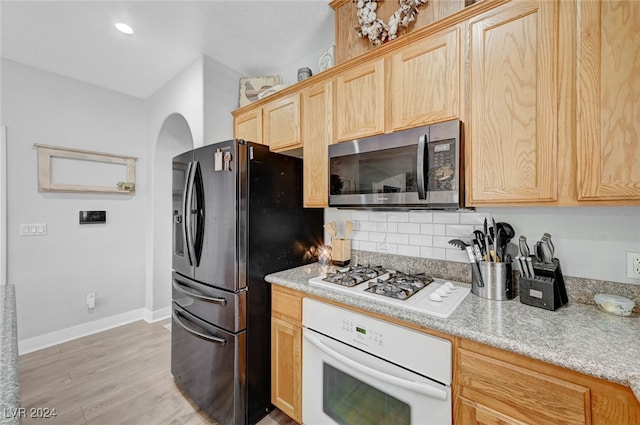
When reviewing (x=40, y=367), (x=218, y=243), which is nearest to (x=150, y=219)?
(x=40, y=367)

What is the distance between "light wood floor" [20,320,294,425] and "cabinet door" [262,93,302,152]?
1.87 metres

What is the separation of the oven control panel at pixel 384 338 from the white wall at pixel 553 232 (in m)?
0.69

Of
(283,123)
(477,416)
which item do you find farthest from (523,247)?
(283,123)

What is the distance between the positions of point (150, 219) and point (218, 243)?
2.18 meters

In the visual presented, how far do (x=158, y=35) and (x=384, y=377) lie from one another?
2.84 m

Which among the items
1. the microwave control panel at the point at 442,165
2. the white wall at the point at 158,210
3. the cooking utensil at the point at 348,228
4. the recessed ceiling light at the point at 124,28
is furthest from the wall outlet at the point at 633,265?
the white wall at the point at 158,210

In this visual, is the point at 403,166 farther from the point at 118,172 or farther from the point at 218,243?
the point at 118,172

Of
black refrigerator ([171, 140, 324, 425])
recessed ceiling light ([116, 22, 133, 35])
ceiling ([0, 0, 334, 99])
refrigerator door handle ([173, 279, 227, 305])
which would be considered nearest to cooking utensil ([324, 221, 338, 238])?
black refrigerator ([171, 140, 324, 425])

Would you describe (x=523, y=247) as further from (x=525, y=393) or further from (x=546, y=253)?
(x=525, y=393)

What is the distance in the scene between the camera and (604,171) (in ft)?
3.27

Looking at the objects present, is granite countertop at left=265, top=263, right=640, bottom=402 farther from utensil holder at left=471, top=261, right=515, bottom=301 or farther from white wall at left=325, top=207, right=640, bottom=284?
white wall at left=325, top=207, right=640, bottom=284

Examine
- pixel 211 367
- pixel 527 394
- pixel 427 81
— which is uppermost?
pixel 427 81

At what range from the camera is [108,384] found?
213cm

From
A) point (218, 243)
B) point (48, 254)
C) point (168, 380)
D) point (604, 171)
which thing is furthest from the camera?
point (48, 254)
